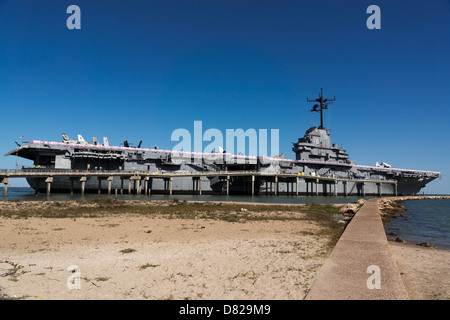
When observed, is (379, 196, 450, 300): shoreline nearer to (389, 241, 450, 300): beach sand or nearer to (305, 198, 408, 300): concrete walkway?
(389, 241, 450, 300): beach sand

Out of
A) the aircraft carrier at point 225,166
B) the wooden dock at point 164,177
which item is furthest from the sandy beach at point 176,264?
the aircraft carrier at point 225,166

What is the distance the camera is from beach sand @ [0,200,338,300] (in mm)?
4426

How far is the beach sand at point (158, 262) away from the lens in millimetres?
4426

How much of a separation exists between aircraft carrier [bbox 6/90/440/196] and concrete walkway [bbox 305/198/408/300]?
40535 mm

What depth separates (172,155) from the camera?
4756 cm

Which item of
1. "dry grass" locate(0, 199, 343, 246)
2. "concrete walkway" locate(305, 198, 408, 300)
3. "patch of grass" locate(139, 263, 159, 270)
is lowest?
"dry grass" locate(0, 199, 343, 246)

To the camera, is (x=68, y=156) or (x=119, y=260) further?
(x=68, y=156)

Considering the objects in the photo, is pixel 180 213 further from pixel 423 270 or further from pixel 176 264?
pixel 423 270

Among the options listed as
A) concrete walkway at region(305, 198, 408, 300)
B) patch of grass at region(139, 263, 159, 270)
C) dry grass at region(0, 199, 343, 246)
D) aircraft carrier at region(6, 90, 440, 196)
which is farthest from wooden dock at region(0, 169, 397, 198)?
concrete walkway at region(305, 198, 408, 300)

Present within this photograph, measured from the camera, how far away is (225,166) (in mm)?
52531

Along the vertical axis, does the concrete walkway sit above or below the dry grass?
above
